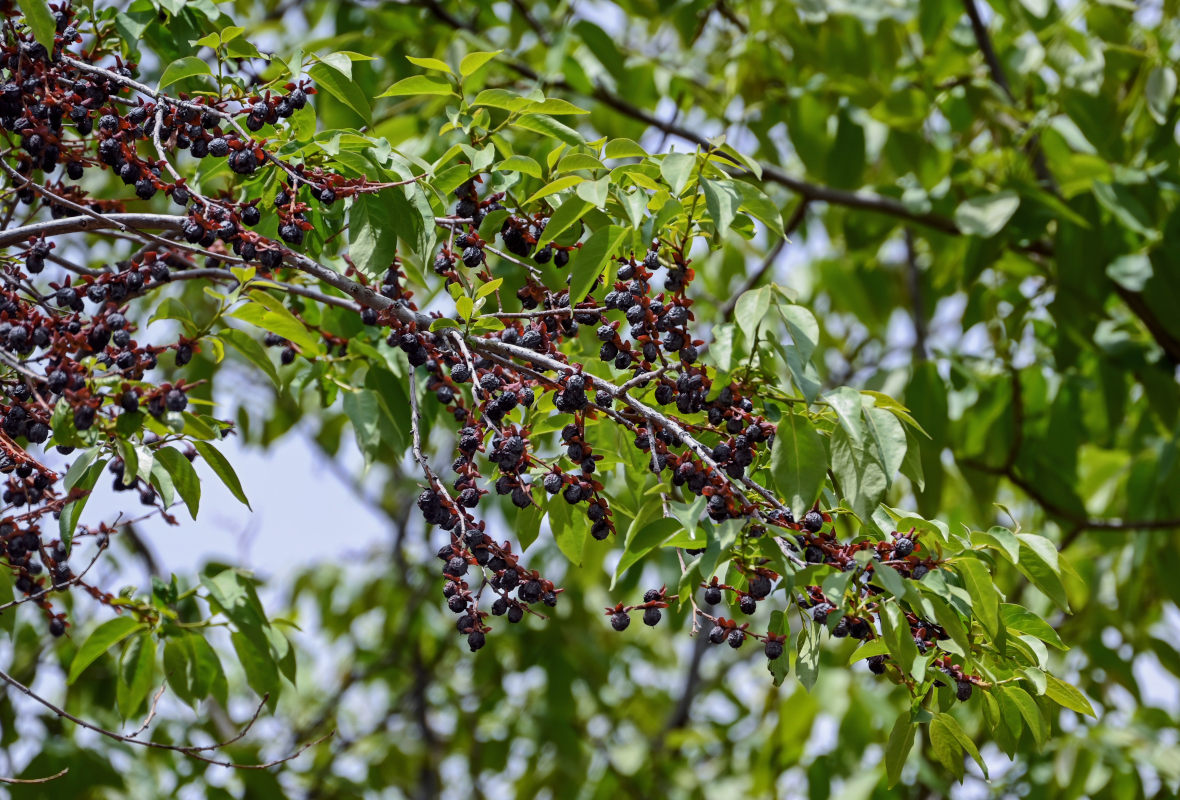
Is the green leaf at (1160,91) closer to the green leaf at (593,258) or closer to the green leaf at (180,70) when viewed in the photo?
the green leaf at (593,258)

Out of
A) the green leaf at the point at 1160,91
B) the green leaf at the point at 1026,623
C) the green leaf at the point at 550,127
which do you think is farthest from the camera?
the green leaf at the point at 1160,91

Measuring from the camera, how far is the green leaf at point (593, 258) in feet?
5.69

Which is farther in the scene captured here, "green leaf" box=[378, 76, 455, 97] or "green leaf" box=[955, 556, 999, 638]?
"green leaf" box=[378, 76, 455, 97]

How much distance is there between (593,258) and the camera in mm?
1746

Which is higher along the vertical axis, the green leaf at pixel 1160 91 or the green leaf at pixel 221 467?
the green leaf at pixel 1160 91

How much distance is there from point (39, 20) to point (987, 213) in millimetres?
2547

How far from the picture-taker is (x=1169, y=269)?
3383mm

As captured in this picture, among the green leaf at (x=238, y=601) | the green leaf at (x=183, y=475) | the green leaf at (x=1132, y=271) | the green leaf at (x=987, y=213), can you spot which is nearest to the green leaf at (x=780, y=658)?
the green leaf at (x=183, y=475)

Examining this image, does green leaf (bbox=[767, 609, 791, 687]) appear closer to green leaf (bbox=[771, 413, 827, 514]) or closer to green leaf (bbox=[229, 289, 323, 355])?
green leaf (bbox=[771, 413, 827, 514])

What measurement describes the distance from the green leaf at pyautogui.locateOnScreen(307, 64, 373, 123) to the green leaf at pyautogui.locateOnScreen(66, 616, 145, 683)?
1.20 meters

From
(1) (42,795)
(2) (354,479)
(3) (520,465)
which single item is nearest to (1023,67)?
(3) (520,465)

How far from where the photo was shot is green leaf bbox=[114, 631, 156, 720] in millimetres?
2420

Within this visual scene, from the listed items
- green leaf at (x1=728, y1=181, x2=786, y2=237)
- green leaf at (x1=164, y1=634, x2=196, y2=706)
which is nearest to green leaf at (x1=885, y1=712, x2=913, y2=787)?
green leaf at (x1=728, y1=181, x2=786, y2=237)

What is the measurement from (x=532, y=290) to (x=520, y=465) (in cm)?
37
